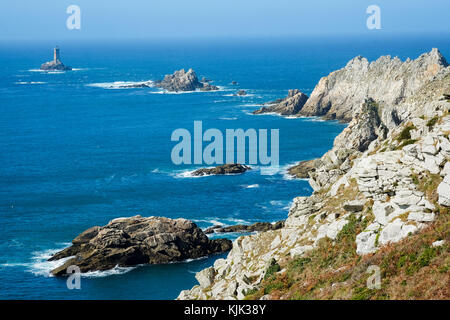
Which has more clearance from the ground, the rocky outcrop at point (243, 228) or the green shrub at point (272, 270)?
the green shrub at point (272, 270)

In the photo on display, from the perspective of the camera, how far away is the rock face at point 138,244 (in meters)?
64.8

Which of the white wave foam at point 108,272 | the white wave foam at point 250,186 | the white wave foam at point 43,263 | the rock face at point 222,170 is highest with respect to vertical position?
the rock face at point 222,170

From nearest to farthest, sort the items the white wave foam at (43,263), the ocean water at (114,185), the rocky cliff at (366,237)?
1. the rocky cliff at (366,237)
2. the ocean water at (114,185)
3. the white wave foam at (43,263)

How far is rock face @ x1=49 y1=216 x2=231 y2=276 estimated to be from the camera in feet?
213

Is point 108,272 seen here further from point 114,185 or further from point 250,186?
point 250,186

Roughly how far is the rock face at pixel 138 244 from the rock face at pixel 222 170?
2932 centimetres

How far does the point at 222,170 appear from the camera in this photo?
98062mm

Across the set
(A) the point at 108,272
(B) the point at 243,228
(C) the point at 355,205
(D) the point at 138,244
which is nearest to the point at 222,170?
(B) the point at 243,228

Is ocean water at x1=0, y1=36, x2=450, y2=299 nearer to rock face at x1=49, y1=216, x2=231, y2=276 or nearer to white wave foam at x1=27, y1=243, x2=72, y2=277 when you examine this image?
white wave foam at x1=27, y1=243, x2=72, y2=277

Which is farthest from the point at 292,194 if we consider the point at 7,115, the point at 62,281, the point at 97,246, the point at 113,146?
the point at 7,115

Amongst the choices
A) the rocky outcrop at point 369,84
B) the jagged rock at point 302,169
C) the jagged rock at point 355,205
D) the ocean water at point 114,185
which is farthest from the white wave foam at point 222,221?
the rocky outcrop at point 369,84

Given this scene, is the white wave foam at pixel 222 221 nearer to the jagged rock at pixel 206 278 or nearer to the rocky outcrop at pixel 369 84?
the jagged rock at pixel 206 278

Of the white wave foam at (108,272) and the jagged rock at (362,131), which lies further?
the jagged rock at (362,131)
